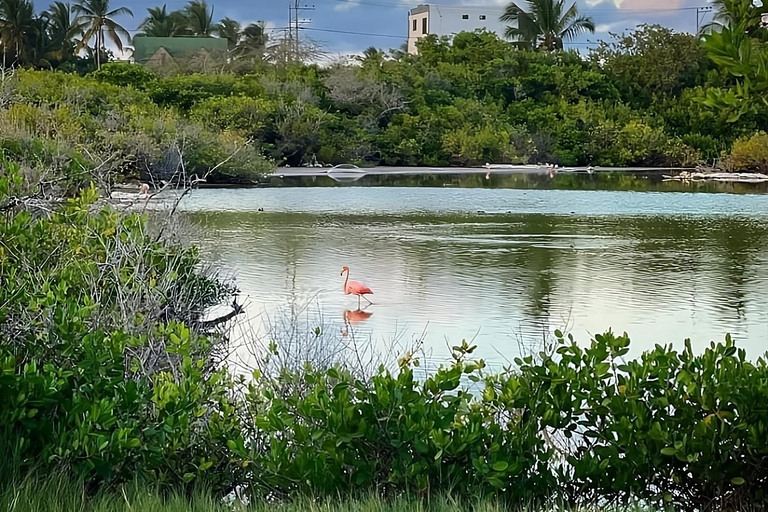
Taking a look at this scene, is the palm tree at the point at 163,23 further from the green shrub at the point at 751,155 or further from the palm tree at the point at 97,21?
the green shrub at the point at 751,155

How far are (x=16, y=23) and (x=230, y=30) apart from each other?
12.4 m

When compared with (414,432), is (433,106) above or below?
above

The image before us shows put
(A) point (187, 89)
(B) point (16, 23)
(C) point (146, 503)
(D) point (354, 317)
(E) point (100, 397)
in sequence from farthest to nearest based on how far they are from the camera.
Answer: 1. (B) point (16, 23)
2. (A) point (187, 89)
3. (D) point (354, 317)
4. (E) point (100, 397)
5. (C) point (146, 503)

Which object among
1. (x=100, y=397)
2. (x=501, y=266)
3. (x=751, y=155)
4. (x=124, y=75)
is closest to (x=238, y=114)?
(x=124, y=75)

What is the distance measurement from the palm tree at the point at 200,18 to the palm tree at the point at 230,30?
0.84 metres

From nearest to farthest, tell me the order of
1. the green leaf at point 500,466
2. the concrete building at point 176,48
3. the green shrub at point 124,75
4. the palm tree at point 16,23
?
the green leaf at point 500,466
the green shrub at point 124,75
the palm tree at point 16,23
the concrete building at point 176,48

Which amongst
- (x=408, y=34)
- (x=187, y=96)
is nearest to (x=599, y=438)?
(x=187, y=96)

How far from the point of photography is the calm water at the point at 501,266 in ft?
28.0

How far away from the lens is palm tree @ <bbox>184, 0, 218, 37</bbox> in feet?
167

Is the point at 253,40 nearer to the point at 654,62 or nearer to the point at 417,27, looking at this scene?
the point at 417,27

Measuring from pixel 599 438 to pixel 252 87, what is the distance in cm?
3317

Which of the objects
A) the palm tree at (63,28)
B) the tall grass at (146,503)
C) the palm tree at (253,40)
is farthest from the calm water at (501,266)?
the palm tree at (253,40)

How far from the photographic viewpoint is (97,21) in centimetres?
4312

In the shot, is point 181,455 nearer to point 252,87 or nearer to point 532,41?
point 252,87
